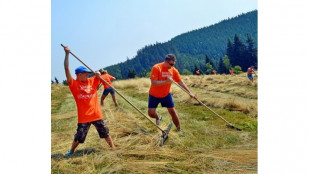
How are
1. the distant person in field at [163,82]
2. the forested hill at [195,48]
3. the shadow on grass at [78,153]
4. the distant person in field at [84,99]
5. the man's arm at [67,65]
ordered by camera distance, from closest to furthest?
the man's arm at [67,65] < the distant person in field at [84,99] < the shadow on grass at [78,153] < the distant person in field at [163,82] < the forested hill at [195,48]

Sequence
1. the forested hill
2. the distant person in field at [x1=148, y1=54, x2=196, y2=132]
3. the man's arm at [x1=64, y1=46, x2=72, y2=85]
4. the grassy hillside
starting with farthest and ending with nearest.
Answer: the forested hill < the distant person in field at [x1=148, y1=54, x2=196, y2=132] < the man's arm at [x1=64, y1=46, x2=72, y2=85] < the grassy hillside

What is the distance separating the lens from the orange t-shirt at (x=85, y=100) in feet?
12.3

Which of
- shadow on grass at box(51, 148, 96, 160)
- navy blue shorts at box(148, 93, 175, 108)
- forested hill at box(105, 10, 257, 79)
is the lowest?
shadow on grass at box(51, 148, 96, 160)

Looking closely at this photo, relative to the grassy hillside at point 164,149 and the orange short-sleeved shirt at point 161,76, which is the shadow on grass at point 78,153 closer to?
the grassy hillside at point 164,149

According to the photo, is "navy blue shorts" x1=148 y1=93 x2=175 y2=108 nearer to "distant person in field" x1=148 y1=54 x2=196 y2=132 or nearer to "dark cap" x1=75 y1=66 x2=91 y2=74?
"distant person in field" x1=148 y1=54 x2=196 y2=132

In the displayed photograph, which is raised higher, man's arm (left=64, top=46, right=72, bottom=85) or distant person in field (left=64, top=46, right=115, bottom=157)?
man's arm (left=64, top=46, right=72, bottom=85)

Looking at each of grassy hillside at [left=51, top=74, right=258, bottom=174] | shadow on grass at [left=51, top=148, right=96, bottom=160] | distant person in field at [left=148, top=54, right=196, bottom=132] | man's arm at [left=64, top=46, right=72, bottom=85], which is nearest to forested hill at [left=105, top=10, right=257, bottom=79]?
grassy hillside at [left=51, top=74, right=258, bottom=174]

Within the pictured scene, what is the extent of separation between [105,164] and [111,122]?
2.39 metres

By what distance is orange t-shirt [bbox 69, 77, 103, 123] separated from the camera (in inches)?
147

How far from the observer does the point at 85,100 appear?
376 centimetres

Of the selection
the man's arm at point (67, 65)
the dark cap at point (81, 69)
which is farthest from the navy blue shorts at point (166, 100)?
the man's arm at point (67, 65)

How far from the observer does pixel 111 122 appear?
5.88 meters
